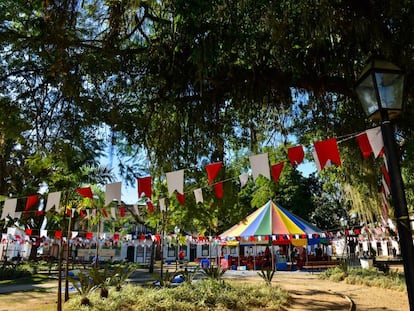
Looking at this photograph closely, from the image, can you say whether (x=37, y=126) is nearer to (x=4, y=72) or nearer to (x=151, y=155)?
(x=4, y=72)

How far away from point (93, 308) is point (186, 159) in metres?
3.88

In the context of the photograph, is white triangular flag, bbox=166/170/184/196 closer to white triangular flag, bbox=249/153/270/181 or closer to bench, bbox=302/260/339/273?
white triangular flag, bbox=249/153/270/181

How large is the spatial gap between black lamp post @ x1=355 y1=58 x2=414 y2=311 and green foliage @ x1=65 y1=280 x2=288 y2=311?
5865mm

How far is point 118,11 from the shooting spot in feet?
16.0

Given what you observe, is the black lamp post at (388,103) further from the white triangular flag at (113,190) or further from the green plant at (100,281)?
the green plant at (100,281)

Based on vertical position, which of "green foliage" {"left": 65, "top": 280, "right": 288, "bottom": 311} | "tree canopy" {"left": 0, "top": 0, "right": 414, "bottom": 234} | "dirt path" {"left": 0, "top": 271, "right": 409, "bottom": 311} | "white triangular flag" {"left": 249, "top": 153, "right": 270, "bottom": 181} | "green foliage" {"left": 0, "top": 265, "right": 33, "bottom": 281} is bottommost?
"green foliage" {"left": 0, "top": 265, "right": 33, "bottom": 281}

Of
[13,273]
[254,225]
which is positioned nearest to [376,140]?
[254,225]

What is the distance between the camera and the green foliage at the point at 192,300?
25.0ft

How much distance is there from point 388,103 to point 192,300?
672 centimetres

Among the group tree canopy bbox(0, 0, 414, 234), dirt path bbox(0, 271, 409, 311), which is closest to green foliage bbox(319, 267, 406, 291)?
dirt path bbox(0, 271, 409, 311)

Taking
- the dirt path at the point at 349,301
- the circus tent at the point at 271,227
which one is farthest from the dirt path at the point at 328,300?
the circus tent at the point at 271,227

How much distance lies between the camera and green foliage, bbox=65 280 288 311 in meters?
7.62

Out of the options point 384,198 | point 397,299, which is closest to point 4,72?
point 384,198

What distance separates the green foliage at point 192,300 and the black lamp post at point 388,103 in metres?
5.87
